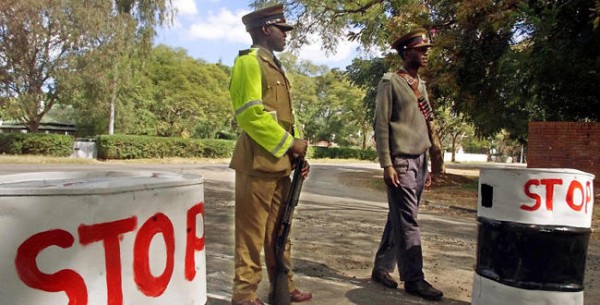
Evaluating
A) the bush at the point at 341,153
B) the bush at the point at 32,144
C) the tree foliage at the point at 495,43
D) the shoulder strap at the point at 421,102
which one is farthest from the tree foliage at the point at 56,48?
the shoulder strap at the point at 421,102

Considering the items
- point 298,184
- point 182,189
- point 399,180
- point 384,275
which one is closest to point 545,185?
point 399,180

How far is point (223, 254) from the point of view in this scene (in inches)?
192

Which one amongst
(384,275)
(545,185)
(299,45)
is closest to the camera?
(545,185)

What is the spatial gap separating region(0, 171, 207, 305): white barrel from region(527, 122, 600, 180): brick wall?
12.7 metres

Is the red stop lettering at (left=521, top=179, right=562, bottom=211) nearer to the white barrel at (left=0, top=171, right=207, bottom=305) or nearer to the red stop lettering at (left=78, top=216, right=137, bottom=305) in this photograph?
the white barrel at (left=0, top=171, right=207, bottom=305)

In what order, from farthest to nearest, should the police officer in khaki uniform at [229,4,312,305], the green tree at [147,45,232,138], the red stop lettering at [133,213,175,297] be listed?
the green tree at [147,45,232,138] → the police officer in khaki uniform at [229,4,312,305] → the red stop lettering at [133,213,175,297]

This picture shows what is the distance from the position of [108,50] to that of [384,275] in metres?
25.5

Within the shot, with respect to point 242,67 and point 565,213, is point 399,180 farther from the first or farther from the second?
point 242,67

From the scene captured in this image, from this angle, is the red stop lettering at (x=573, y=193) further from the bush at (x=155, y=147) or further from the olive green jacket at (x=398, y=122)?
the bush at (x=155, y=147)

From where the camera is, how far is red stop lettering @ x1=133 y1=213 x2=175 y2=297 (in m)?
1.66

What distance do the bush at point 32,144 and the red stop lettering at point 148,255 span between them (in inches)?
1046

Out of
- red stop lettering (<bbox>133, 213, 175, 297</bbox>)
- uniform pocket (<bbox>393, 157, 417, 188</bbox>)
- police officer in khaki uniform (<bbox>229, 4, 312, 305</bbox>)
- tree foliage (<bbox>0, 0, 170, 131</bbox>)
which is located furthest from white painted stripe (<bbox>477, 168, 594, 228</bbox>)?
tree foliage (<bbox>0, 0, 170, 131</bbox>)

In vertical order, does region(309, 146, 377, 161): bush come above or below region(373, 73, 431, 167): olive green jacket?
below

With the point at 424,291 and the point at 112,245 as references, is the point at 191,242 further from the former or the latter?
the point at 424,291
